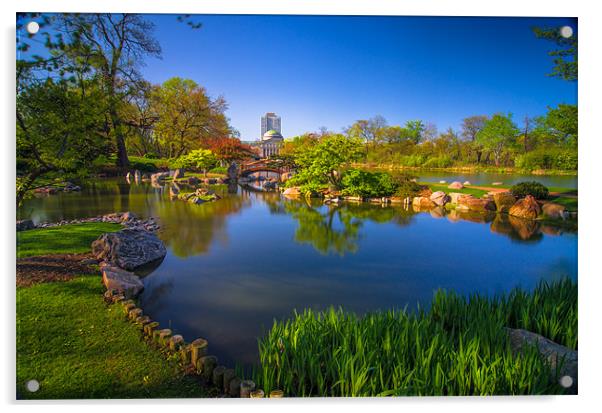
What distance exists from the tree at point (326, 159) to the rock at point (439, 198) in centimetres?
143

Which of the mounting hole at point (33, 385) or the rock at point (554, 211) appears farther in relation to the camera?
the rock at point (554, 211)

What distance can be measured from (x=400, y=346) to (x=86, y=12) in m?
3.53

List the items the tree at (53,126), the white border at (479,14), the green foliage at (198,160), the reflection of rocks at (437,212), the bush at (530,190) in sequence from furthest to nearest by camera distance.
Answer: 1. the reflection of rocks at (437,212)
2. the green foliage at (198,160)
3. the bush at (530,190)
4. the tree at (53,126)
5. the white border at (479,14)

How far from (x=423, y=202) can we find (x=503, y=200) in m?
1.48

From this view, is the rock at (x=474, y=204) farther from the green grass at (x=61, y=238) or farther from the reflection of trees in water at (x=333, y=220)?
the green grass at (x=61, y=238)

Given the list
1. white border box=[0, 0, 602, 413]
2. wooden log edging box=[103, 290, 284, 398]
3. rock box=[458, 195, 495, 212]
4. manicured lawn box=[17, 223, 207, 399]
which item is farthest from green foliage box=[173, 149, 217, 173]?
rock box=[458, 195, 495, 212]

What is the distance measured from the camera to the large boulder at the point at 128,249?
402cm

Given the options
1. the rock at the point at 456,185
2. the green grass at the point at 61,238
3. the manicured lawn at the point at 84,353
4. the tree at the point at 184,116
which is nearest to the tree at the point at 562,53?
the rock at the point at 456,185

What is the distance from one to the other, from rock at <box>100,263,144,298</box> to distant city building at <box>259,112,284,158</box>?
2.15 metres

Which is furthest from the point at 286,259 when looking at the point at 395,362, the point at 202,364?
the point at 395,362

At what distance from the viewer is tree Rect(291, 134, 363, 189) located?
519 cm

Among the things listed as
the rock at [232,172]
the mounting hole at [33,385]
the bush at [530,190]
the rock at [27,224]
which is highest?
the rock at [232,172]

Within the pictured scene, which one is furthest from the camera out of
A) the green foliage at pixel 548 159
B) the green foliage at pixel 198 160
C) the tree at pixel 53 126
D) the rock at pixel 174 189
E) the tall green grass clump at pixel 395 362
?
the rock at pixel 174 189
